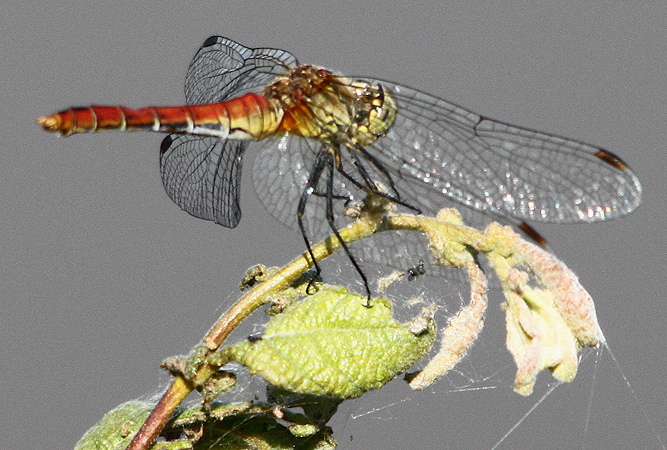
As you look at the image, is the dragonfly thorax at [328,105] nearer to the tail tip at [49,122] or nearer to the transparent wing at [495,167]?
the transparent wing at [495,167]

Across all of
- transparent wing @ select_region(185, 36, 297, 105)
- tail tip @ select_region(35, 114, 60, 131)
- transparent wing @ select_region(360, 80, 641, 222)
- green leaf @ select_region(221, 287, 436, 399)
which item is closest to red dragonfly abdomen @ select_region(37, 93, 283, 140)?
tail tip @ select_region(35, 114, 60, 131)

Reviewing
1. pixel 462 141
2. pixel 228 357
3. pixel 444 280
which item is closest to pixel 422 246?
pixel 444 280

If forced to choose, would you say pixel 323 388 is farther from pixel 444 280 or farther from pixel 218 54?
pixel 218 54

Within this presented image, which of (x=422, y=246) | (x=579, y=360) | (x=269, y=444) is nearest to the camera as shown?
(x=579, y=360)

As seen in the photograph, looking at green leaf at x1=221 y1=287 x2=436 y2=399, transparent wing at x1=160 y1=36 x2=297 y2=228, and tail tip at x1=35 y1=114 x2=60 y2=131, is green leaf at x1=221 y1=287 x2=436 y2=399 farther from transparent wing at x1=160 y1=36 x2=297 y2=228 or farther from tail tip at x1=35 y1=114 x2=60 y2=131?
transparent wing at x1=160 y1=36 x2=297 y2=228

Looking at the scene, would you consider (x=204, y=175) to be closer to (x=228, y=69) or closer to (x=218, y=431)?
(x=228, y=69)

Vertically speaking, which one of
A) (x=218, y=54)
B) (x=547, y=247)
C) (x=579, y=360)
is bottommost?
(x=579, y=360)

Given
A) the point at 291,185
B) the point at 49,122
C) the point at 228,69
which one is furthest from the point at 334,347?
the point at 228,69
